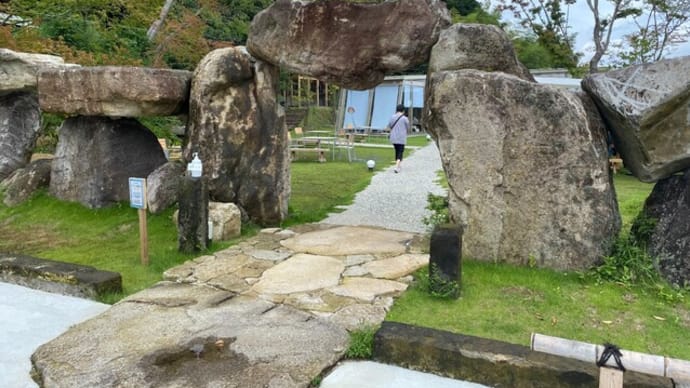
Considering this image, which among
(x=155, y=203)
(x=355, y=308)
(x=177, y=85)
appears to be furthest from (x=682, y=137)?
(x=155, y=203)

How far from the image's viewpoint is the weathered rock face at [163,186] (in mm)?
6582

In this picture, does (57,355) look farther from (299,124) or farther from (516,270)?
(299,124)

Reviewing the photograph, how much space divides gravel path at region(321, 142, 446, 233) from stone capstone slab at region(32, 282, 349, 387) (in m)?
3.25

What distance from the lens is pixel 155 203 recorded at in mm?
6574

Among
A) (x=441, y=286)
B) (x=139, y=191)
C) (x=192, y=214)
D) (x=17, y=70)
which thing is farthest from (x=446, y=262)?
(x=17, y=70)

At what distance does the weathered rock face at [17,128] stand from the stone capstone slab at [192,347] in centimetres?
547

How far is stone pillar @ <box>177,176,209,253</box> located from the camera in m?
5.14

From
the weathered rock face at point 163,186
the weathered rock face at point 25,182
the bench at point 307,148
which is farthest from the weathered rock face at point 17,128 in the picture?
the bench at point 307,148

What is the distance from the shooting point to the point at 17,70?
7473mm

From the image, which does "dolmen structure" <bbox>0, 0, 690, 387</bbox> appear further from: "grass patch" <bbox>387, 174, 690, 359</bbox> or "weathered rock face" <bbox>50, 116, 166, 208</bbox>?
"grass patch" <bbox>387, 174, 690, 359</bbox>

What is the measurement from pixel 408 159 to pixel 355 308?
1159 cm

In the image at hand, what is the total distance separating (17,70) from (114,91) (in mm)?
2748

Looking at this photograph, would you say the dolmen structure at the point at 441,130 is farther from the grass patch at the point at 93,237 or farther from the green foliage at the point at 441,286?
the green foliage at the point at 441,286

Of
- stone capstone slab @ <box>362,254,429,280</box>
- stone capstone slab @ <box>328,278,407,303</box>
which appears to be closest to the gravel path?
stone capstone slab @ <box>362,254,429,280</box>
